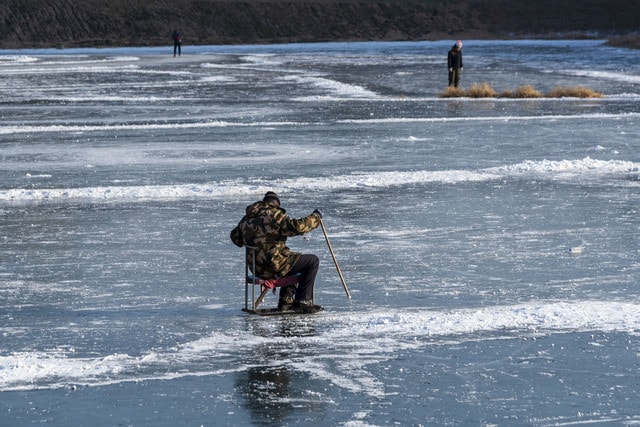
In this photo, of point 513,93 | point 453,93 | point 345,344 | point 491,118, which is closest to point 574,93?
point 513,93

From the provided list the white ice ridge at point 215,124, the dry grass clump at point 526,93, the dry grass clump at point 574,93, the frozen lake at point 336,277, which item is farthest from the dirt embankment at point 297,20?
the frozen lake at point 336,277

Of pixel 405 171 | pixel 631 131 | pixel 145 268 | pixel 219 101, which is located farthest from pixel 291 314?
pixel 219 101

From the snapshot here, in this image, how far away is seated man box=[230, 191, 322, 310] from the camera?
26.9 feet

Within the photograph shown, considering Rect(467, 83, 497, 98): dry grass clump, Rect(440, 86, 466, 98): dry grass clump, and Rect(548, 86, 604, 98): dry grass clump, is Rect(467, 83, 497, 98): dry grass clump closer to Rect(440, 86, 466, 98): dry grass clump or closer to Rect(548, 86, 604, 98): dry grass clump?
Rect(440, 86, 466, 98): dry grass clump

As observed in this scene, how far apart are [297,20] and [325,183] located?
116 m

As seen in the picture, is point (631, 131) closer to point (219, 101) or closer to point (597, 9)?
point (219, 101)

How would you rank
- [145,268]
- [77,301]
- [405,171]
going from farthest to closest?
[405,171], [145,268], [77,301]

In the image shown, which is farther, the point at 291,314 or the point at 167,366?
the point at 291,314

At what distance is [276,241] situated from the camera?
835 cm

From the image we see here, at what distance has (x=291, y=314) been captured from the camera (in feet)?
28.3

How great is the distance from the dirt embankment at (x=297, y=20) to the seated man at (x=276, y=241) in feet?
326

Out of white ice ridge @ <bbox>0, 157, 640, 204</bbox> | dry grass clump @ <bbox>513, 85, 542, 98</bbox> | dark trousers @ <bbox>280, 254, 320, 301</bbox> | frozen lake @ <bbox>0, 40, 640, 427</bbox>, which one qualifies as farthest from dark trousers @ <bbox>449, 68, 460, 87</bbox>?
dark trousers @ <bbox>280, 254, 320, 301</bbox>

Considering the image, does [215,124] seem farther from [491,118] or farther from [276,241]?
[276,241]

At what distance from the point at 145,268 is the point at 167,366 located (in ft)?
10.4
